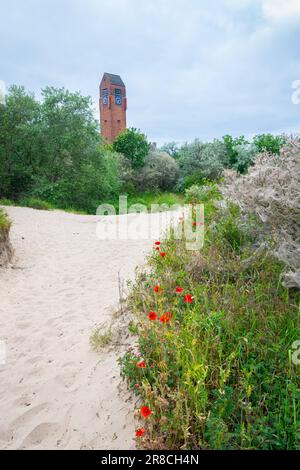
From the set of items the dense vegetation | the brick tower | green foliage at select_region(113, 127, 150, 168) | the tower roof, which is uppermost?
the tower roof

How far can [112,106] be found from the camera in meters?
41.7

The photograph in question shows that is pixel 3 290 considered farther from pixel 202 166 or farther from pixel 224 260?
pixel 202 166

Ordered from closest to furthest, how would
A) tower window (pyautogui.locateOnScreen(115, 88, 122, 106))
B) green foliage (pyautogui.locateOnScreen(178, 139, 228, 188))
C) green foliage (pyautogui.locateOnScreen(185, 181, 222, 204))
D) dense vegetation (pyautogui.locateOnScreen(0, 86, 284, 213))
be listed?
green foliage (pyautogui.locateOnScreen(185, 181, 222, 204)), dense vegetation (pyautogui.locateOnScreen(0, 86, 284, 213)), green foliage (pyautogui.locateOnScreen(178, 139, 228, 188)), tower window (pyautogui.locateOnScreen(115, 88, 122, 106))

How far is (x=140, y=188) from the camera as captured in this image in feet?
82.0

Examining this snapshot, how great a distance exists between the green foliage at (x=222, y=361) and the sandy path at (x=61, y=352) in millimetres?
324

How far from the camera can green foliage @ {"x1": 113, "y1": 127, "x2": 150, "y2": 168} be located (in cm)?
2594

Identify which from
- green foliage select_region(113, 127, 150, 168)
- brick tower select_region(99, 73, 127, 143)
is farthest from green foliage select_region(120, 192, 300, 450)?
brick tower select_region(99, 73, 127, 143)

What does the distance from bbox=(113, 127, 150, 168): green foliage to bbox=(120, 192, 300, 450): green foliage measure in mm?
23009

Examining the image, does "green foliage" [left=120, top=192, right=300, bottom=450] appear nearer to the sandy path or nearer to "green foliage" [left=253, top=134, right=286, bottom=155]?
the sandy path

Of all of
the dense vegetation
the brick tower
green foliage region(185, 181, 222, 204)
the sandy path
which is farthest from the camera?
the brick tower

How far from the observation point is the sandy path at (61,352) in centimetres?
227

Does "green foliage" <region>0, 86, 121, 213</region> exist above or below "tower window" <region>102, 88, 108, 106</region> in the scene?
below

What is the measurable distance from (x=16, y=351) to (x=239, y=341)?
8.07 feet

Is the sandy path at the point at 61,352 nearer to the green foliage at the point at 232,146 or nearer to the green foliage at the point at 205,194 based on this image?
the green foliage at the point at 205,194
